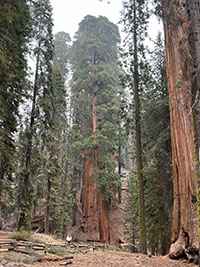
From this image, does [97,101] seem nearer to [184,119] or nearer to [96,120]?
[96,120]

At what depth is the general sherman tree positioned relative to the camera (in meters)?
4.89

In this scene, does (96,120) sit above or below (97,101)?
below

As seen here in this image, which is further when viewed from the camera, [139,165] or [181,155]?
[139,165]

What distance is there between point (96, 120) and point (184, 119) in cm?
1376

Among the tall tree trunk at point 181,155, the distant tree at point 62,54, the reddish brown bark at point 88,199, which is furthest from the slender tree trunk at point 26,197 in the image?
the distant tree at point 62,54

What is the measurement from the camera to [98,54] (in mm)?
23875

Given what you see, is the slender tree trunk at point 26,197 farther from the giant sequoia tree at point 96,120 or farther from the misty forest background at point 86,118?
the giant sequoia tree at point 96,120

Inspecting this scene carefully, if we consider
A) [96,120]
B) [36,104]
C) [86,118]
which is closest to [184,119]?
[36,104]

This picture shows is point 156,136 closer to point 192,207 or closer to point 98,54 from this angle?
point 192,207

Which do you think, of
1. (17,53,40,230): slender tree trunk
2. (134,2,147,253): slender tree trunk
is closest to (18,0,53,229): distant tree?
(17,53,40,230): slender tree trunk

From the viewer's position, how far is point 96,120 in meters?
20.8

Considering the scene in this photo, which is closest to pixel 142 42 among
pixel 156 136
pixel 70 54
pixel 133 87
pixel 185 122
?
pixel 133 87

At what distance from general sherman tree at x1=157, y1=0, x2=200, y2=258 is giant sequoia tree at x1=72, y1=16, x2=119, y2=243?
9752 mm

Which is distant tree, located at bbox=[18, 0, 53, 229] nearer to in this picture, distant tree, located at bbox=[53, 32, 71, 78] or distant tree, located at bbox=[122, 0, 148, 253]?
distant tree, located at bbox=[122, 0, 148, 253]
